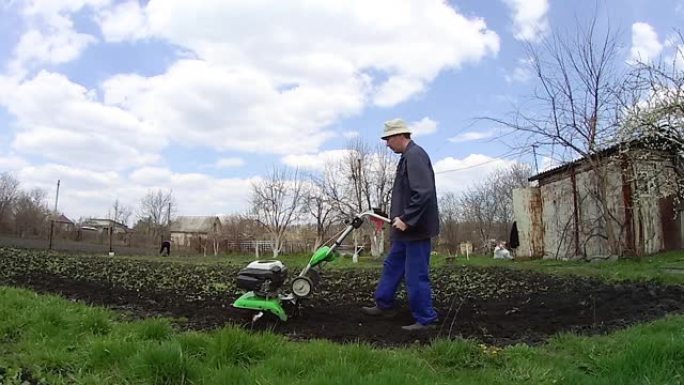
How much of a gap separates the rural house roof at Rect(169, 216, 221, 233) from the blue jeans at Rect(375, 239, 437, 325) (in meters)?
78.0

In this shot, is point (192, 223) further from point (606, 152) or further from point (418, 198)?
point (418, 198)

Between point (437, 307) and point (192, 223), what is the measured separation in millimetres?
84463

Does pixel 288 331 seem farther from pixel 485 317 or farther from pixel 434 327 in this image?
pixel 485 317

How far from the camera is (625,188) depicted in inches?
623

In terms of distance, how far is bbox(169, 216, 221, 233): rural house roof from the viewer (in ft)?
273

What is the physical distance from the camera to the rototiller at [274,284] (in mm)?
4949

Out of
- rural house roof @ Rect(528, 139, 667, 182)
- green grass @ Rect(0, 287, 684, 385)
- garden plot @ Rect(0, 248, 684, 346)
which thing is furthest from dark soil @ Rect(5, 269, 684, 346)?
rural house roof @ Rect(528, 139, 667, 182)

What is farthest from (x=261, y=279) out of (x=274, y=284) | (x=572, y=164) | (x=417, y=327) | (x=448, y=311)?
(x=572, y=164)

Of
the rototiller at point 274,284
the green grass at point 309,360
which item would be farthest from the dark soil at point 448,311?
the green grass at point 309,360

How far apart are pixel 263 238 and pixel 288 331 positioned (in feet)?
147

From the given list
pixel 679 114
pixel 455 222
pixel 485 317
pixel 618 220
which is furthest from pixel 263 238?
pixel 485 317

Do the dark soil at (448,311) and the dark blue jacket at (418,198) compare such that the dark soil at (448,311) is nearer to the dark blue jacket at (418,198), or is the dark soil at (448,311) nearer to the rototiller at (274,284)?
the rototiller at (274,284)

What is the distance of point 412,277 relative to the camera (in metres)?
5.00

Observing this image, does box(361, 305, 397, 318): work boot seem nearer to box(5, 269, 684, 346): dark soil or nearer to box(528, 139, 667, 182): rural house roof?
box(5, 269, 684, 346): dark soil
